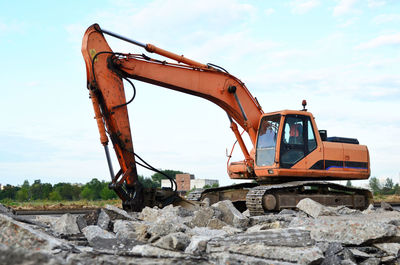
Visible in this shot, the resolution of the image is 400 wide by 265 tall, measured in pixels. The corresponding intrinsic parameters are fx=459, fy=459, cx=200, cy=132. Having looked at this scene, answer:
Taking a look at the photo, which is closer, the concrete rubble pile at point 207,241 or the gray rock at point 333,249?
the concrete rubble pile at point 207,241

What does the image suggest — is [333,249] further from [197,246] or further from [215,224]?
[215,224]

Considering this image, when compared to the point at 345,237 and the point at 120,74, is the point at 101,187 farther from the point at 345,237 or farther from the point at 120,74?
the point at 345,237

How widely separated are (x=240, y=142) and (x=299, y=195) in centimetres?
208

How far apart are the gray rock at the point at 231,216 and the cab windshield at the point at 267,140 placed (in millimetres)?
4000

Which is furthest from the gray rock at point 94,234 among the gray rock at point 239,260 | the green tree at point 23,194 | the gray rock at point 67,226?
the green tree at point 23,194

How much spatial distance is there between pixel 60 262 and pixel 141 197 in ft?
24.3

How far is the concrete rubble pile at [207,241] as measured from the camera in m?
3.89

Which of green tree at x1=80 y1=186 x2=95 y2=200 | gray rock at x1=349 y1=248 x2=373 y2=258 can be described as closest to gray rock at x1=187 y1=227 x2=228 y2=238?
gray rock at x1=349 y1=248 x2=373 y2=258

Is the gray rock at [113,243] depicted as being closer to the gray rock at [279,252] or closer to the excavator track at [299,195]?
the gray rock at [279,252]

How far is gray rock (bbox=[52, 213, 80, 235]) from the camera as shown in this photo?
6.12 meters

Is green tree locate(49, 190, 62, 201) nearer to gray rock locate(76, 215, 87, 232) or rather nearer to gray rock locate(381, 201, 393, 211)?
gray rock locate(381, 201, 393, 211)

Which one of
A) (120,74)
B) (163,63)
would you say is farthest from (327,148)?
(120,74)

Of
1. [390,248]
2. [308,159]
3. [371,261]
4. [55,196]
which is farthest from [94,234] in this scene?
[55,196]

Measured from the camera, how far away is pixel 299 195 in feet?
37.2
